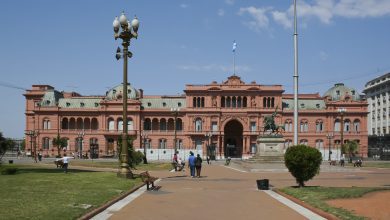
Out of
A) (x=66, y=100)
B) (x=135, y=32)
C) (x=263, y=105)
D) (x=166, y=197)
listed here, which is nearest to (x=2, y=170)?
(x=135, y=32)

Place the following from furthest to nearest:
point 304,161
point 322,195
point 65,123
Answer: point 65,123 < point 304,161 < point 322,195

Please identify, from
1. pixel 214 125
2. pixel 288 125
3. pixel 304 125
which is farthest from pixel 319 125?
pixel 214 125

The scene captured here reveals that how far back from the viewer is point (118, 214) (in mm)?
16625

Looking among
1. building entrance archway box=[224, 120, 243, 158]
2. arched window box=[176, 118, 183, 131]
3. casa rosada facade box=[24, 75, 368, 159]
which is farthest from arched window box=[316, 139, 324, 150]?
arched window box=[176, 118, 183, 131]

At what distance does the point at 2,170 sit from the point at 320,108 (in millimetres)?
99300

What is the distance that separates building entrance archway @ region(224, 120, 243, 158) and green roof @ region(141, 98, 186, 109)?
41.8 feet

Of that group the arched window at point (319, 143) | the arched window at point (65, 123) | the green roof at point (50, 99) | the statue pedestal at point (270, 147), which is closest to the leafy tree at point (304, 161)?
the statue pedestal at point (270, 147)

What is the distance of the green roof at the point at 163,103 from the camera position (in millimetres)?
125062

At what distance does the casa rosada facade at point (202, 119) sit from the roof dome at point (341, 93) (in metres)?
0.24

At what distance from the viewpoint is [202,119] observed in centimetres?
11769

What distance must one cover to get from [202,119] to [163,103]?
1316 centimetres

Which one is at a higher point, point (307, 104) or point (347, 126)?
point (307, 104)

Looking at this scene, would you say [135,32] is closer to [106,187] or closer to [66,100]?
[106,187]

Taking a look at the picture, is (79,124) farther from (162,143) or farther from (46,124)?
(162,143)
